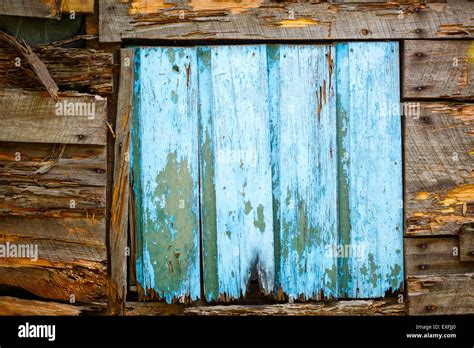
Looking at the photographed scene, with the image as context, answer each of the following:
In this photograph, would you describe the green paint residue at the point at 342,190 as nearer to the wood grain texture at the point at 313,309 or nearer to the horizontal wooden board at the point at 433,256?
the wood grain texture at the point at 313,309

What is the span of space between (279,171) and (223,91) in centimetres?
55

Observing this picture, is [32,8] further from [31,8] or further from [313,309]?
[313,309]

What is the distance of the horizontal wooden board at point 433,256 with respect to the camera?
362cm

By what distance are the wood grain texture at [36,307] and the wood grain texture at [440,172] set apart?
1.85 meters

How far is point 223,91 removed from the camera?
3.56m

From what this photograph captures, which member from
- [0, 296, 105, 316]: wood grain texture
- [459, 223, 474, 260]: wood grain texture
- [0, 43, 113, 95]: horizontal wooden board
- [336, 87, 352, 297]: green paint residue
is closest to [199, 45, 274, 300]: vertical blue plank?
[336, 87, 352, 297]: green paint residue

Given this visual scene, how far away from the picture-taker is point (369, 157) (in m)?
3.61

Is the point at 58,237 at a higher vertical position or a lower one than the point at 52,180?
lower

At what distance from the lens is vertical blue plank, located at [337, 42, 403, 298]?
3.60 m

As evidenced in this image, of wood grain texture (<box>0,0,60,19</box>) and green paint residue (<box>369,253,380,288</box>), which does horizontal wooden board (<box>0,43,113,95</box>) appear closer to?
wood grain texture (<box>0,0,60,19</box>)

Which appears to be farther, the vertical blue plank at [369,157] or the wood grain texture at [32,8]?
the vertical blue plank at [369,157]

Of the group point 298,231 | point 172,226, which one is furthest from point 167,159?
point 298,231

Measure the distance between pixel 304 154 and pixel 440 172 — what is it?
0.78m

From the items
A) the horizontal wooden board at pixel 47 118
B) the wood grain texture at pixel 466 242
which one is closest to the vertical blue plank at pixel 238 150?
the horizontal wooden board at pixel 47 118
